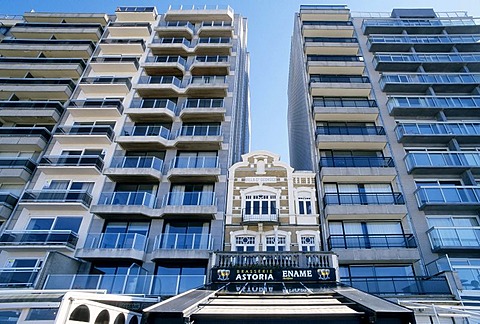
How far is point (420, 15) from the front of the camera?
30344 millimetres

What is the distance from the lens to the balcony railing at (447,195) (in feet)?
58.0

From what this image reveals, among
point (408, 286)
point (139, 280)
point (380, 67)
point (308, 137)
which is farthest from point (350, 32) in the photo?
point (139, 280)

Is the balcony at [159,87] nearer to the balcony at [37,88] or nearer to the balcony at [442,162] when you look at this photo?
the balcony at [37,88]

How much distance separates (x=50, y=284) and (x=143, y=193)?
7009mm

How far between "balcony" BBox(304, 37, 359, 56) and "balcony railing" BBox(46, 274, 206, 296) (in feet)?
78.7

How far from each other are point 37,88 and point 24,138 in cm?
560

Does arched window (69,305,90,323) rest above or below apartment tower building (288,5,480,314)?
below

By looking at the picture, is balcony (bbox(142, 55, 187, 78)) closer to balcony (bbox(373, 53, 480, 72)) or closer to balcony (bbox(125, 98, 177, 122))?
balcony (bbox(125, 98, 177, 122))

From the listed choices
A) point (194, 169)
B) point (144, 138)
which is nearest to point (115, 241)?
point (194, 169)

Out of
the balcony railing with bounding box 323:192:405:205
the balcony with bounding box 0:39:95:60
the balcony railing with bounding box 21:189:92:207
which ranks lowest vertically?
the balcony railing with bounding box 21:189:92:207

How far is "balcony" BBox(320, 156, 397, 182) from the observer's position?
1939cm

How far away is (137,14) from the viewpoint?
29594mm

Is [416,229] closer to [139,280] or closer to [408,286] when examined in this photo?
[408,286]

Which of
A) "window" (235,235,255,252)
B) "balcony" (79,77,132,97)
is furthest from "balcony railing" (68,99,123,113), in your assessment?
"window" (235,235,255,252)
